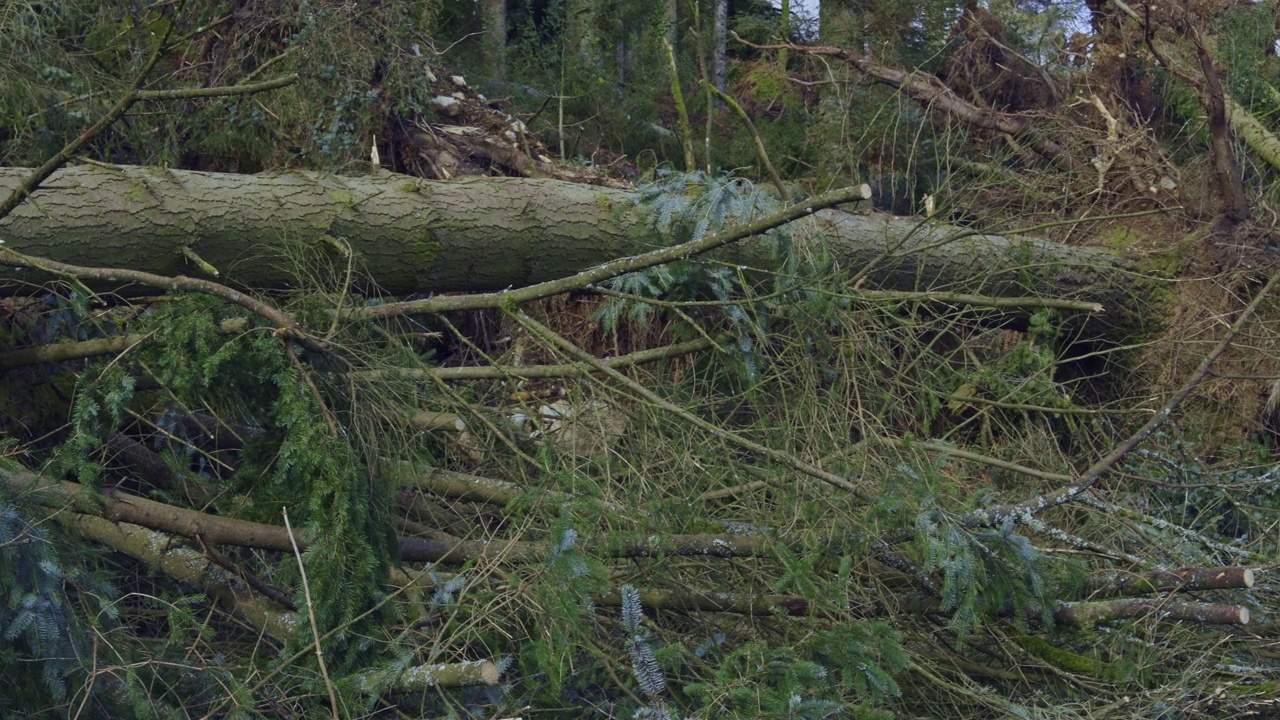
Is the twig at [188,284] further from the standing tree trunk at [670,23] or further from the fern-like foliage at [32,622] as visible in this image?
the standing tree trunk at [670,23]


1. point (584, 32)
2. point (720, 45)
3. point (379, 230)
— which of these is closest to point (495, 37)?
point (584, 32)

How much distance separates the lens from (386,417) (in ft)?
9.33

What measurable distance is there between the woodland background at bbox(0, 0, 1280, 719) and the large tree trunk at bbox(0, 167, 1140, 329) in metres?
0.01

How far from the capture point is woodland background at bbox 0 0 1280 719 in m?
2.45

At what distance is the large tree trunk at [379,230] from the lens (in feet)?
10.2

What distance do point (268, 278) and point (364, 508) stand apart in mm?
1120

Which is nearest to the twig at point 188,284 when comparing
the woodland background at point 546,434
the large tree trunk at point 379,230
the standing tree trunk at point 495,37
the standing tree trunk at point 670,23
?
the woodland background at point 546,434

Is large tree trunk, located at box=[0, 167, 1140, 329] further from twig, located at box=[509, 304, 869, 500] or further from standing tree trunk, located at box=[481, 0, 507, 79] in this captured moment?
standing tree trunk, located at box=[481, 0, 507, 79]

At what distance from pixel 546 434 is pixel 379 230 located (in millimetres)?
956

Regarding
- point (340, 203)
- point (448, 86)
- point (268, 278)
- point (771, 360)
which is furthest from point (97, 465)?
point (448, 86)

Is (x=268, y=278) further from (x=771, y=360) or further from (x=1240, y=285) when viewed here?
(x=1240, y=285)

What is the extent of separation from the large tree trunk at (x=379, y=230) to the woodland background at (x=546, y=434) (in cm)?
1

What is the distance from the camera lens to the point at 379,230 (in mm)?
3523

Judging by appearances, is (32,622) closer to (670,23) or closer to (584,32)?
(584,32)
